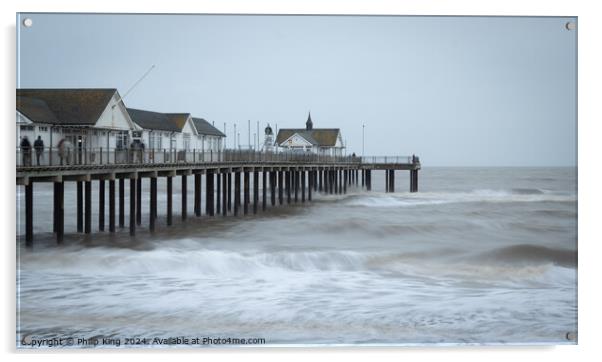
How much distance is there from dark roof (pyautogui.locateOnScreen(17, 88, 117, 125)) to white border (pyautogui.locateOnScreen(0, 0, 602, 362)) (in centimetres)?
79

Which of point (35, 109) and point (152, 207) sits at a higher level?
point (35, 109)

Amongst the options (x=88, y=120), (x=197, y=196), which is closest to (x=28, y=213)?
(x=88, y=120)

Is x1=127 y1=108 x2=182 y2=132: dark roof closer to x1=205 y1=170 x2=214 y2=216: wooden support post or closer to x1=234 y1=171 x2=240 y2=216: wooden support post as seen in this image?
x1=205 y1=170 x2=214 y2=216: wooden support post

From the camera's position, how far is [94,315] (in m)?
11.3

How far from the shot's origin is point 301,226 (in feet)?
54.2

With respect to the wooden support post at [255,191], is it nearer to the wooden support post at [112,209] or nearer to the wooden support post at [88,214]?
the wooden support post at [112,209]

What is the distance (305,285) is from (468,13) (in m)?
5.18

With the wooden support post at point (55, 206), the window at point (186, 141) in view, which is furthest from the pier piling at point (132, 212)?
the window at point (186, 141)

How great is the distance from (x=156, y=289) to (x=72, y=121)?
198 inches

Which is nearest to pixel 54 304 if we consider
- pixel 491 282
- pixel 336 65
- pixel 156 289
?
pixel 156 289

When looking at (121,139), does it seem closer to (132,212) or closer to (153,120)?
(153,120)

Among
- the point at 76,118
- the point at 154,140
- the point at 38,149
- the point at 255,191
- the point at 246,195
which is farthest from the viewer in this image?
the point at 255,191

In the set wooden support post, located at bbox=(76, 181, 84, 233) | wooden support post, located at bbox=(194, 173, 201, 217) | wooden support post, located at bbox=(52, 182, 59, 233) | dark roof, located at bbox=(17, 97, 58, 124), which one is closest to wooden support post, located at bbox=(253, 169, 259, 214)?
wooden support post, located at bbox=(194, 173, 201, 217)
